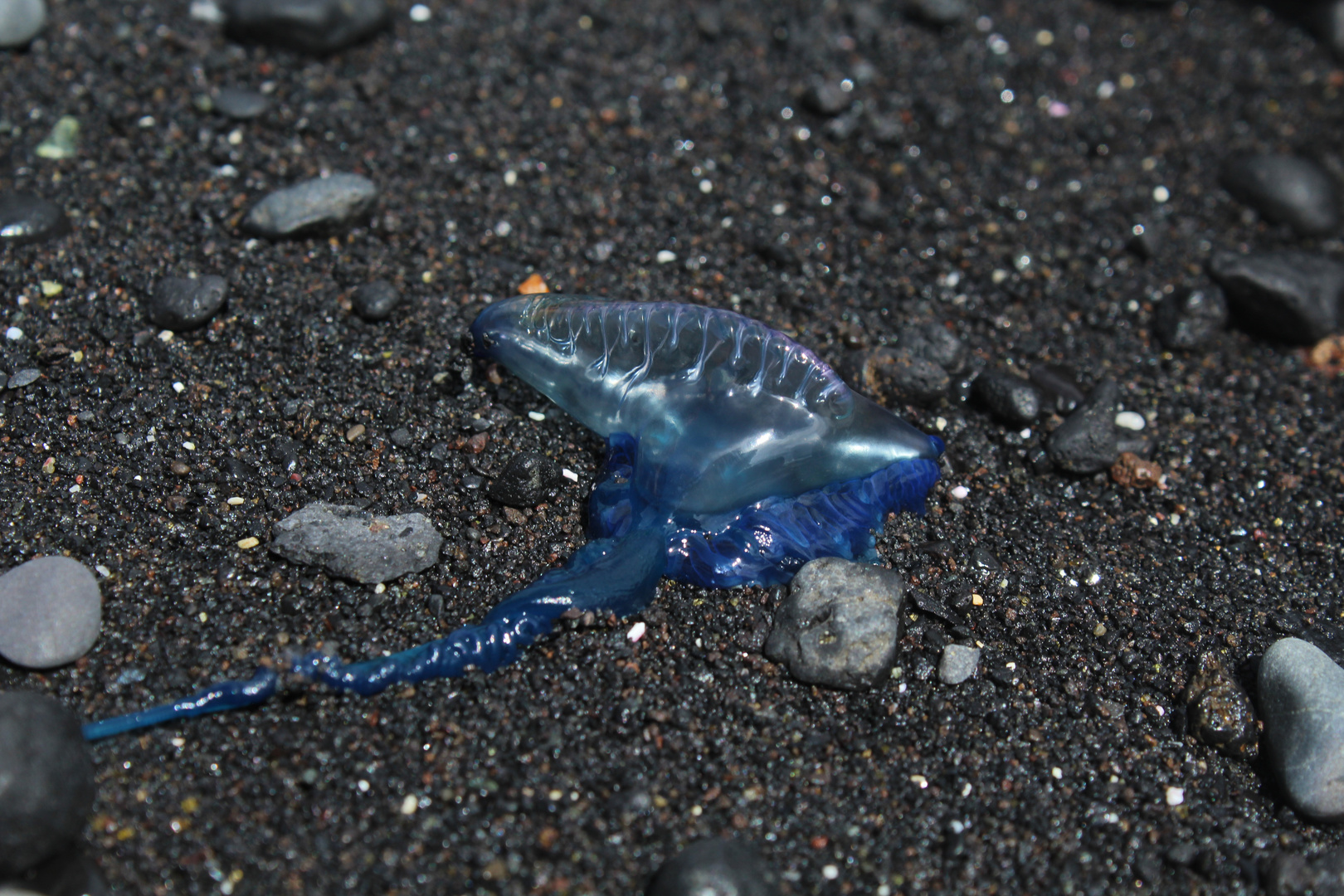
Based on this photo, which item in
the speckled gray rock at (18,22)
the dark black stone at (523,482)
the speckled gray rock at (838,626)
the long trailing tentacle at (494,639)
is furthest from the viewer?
the speckled gray rock at (18,22)

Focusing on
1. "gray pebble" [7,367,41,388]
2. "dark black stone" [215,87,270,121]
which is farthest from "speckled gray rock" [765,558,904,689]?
"dark black stone" [215,87,270,121]

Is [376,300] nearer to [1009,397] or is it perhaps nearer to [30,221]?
[30,221]

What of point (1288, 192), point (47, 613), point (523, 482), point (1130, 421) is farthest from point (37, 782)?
point (1288, 192)

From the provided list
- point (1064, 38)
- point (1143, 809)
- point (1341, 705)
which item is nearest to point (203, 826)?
point (1143, 809)

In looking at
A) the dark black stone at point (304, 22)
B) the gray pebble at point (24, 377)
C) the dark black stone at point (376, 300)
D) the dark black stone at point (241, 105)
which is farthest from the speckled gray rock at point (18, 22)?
the dark black stone at point (376, 300)

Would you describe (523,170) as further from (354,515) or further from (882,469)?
(882,469)

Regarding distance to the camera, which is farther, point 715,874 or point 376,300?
point 376,300

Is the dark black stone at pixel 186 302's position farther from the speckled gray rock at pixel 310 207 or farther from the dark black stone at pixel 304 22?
the dark black stone at pixel 304 22
